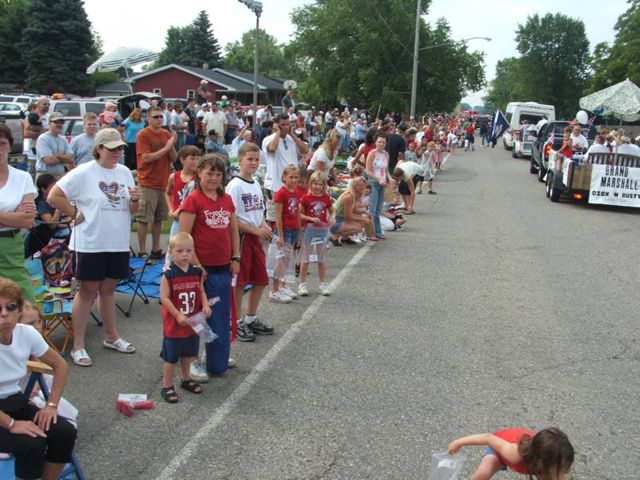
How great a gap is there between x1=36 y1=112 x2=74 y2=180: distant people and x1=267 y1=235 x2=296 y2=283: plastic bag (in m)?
3.97

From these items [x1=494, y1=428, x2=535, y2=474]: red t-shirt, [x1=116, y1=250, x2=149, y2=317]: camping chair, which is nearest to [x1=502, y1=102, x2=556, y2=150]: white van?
[x1=116, y1=250, x2=149, y2=317]: camping chair

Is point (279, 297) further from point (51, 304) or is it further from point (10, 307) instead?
point (10, 307)

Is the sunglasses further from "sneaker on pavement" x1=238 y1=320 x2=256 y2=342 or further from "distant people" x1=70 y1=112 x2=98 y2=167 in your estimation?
"distant people" x1=70 y1=112 x2=98 y2=167

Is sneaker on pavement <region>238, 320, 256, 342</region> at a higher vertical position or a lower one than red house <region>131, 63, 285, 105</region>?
lower

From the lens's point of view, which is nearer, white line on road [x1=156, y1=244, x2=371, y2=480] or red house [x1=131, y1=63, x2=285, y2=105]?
white line on road [x1=156, y1=244, x2=371, y2=480]

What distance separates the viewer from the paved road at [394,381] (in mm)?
3955

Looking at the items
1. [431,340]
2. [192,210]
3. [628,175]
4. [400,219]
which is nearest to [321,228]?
[431,340]

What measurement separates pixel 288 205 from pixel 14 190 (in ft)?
9.64

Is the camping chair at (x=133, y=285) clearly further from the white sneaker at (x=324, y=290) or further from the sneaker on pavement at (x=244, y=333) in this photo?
the white sneaker at (x=324, y=290)

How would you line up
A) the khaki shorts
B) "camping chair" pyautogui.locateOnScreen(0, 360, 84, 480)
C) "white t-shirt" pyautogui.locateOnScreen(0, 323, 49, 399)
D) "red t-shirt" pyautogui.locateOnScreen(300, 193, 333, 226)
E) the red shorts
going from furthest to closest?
the khaki shorts < "red t-shirt" pyautogui.locateOnScreen(300, 193, 333, 226) < the red shorts < "camping chair" pyautogui.locateOnScreen(0, 360, 84, 480) < "white t-shirt" pyautogui.locateOnScreen(0, 323, 49, 399)

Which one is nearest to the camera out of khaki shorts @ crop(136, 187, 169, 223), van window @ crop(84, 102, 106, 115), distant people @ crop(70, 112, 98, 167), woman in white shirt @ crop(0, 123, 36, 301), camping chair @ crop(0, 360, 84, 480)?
camping chair @ crop(0, 360, 84, 480)

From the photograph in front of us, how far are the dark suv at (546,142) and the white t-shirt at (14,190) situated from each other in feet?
60.1

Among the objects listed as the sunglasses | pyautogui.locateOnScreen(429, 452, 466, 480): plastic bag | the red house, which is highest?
the red house

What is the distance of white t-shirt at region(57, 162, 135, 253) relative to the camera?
16.8ft
